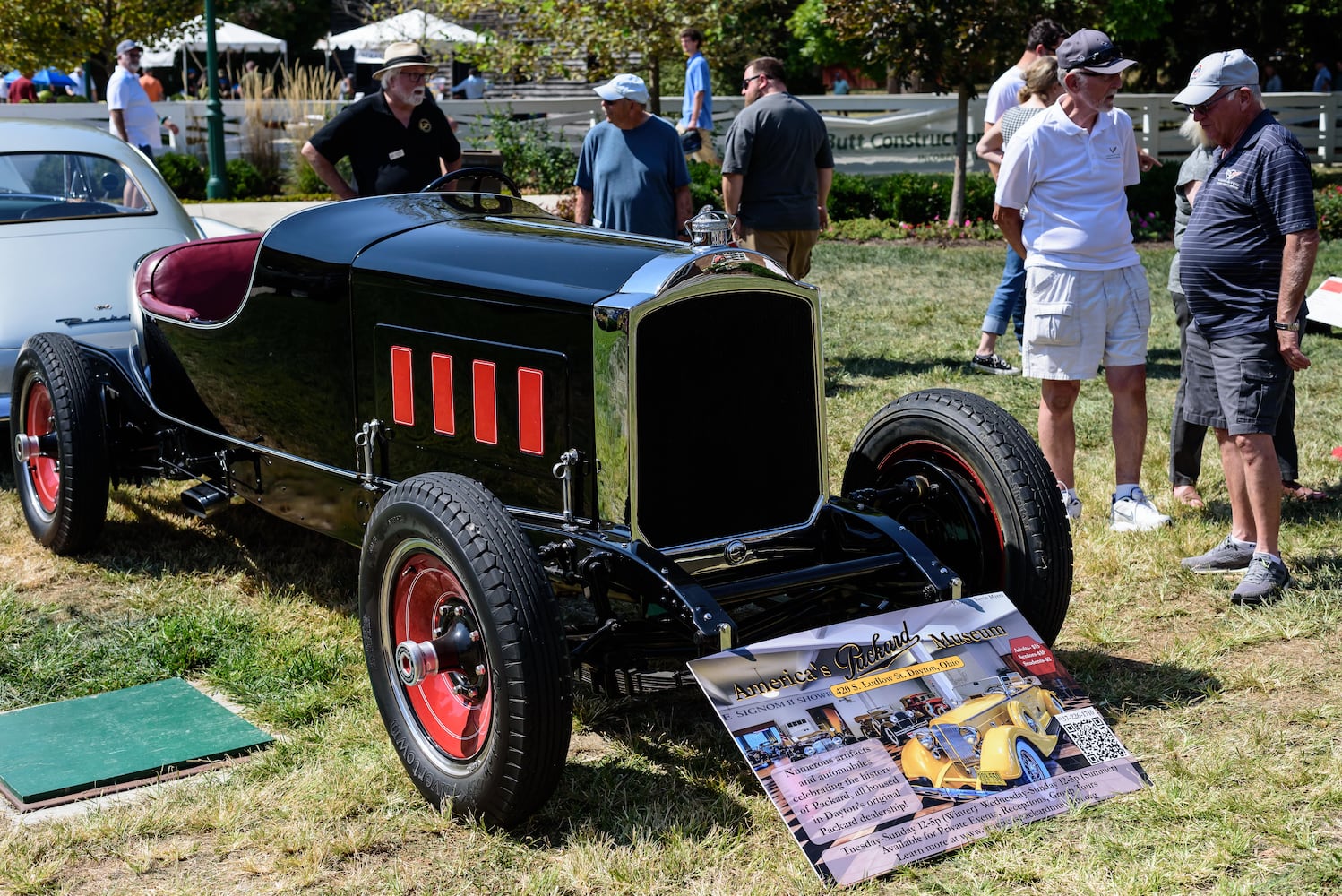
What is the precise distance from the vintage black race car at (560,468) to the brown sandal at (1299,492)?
2501 mm

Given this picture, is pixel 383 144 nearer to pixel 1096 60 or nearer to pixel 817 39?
pixel 1096 60

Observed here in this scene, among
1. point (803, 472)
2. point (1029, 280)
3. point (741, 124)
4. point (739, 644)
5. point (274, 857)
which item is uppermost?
point (741, 124)

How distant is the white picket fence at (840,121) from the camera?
19422 mm

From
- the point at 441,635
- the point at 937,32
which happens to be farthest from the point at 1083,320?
the point at 937,32

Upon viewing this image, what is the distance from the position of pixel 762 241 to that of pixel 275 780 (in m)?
5.05

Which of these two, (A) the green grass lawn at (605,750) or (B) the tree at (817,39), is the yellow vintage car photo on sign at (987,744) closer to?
(A) the green grass lawn at (605,750)

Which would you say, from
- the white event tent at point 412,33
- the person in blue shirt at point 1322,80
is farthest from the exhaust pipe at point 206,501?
the person in blue shirt at point 1322,80

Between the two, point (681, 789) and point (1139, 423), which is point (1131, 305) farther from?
point (681, 789)

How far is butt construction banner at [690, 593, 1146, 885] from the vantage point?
3.09 m

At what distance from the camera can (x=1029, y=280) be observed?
5441mm

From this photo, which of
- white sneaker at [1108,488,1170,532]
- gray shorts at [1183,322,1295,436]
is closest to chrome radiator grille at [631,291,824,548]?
gray shorts at [1183,322,1295,436]

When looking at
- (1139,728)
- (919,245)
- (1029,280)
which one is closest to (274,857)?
(1139,728)

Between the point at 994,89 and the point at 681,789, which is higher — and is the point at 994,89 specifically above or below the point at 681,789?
above

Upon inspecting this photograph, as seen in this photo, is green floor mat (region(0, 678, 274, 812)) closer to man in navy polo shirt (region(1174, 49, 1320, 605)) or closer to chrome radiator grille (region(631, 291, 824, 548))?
chrome radiator grille (region(631, 291, 824, 548))
